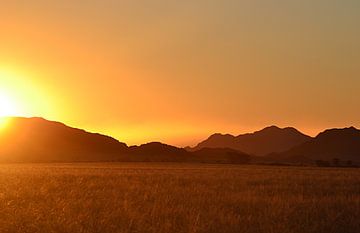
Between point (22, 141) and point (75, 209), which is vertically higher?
point (22, 141)

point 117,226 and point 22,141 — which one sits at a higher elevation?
point 22,141

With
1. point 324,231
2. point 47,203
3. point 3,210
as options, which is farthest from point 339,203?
point 3,210

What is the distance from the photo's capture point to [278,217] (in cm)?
1152

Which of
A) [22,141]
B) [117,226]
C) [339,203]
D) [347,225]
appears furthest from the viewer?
[22,141]

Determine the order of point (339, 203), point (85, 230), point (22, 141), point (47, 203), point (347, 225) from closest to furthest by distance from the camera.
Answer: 1. point (85, 230)
2. point (347, 225)
3. point (47, 203)
4. point (339, 203)
5. point (22, 141)

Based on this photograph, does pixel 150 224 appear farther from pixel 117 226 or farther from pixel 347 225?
pixel 347 225

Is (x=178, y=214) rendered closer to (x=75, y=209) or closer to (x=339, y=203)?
(x=75, y=209)

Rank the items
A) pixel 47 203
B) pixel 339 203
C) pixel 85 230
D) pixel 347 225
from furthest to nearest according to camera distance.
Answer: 1. pixel 339 203
2. pixel 47 203
3. pixel 347 225
4. pixel 85 230

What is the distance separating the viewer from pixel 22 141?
194875mm

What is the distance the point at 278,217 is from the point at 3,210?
586cm

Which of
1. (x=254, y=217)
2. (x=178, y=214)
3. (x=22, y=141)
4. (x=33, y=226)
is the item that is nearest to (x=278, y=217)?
(x=254, y=217)

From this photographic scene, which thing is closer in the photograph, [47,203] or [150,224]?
[150,224]

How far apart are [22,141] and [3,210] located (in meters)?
191

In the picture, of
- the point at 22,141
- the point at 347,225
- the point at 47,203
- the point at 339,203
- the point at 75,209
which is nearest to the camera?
the point at 347,225
